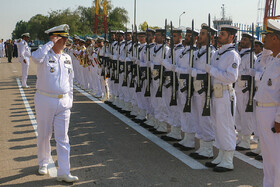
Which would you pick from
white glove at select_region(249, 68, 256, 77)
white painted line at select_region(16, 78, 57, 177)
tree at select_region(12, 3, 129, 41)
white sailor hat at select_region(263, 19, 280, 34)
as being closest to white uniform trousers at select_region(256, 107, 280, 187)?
white sailor hat at select_region(263, 19, 280, 34)

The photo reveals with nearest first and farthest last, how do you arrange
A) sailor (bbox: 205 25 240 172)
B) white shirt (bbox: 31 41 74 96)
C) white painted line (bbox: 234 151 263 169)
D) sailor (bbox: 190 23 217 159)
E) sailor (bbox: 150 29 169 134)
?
1. white shirt (bbox: 31 41 74 96)
2. sailor (bbox: 205 25 240 172)
3. white painted line (bbox: 234 151 263 169)
4. sailor (bbox: 190 23 217 159)
5. sailor (bbox: 150 29 169 134)

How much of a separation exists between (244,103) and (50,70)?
3942 mm

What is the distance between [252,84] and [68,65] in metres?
3.44

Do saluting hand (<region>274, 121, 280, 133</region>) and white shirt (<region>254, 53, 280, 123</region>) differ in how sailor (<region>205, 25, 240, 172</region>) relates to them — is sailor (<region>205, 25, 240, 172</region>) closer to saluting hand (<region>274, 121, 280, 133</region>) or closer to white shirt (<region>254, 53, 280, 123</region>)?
white shirt (<region>254, 53, 280, 123</region>)

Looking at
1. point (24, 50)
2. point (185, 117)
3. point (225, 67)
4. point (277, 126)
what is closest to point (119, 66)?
point (185, 117)

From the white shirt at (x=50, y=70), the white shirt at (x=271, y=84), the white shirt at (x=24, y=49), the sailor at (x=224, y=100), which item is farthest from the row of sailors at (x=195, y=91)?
the white shirt at (x=24, y=49)

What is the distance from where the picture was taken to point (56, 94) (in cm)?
516

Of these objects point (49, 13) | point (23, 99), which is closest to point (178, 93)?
point (23, 99)

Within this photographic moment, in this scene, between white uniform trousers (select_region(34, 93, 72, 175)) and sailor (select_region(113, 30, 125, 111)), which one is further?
sailor (select_region(113, 30, 125, 111))

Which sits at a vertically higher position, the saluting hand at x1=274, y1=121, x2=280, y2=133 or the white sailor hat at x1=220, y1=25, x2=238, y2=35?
the white sailor hat at x1=220, y1=25, x2=238, y2=35

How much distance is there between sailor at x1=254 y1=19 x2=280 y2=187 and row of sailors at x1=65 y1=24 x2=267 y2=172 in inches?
49.6

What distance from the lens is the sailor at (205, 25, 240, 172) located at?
565 centimetres

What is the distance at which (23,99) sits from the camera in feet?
42.7

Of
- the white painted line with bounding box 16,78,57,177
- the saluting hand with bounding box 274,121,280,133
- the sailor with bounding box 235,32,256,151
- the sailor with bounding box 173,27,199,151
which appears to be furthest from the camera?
the sailor with bounding box 235,32,256,151
